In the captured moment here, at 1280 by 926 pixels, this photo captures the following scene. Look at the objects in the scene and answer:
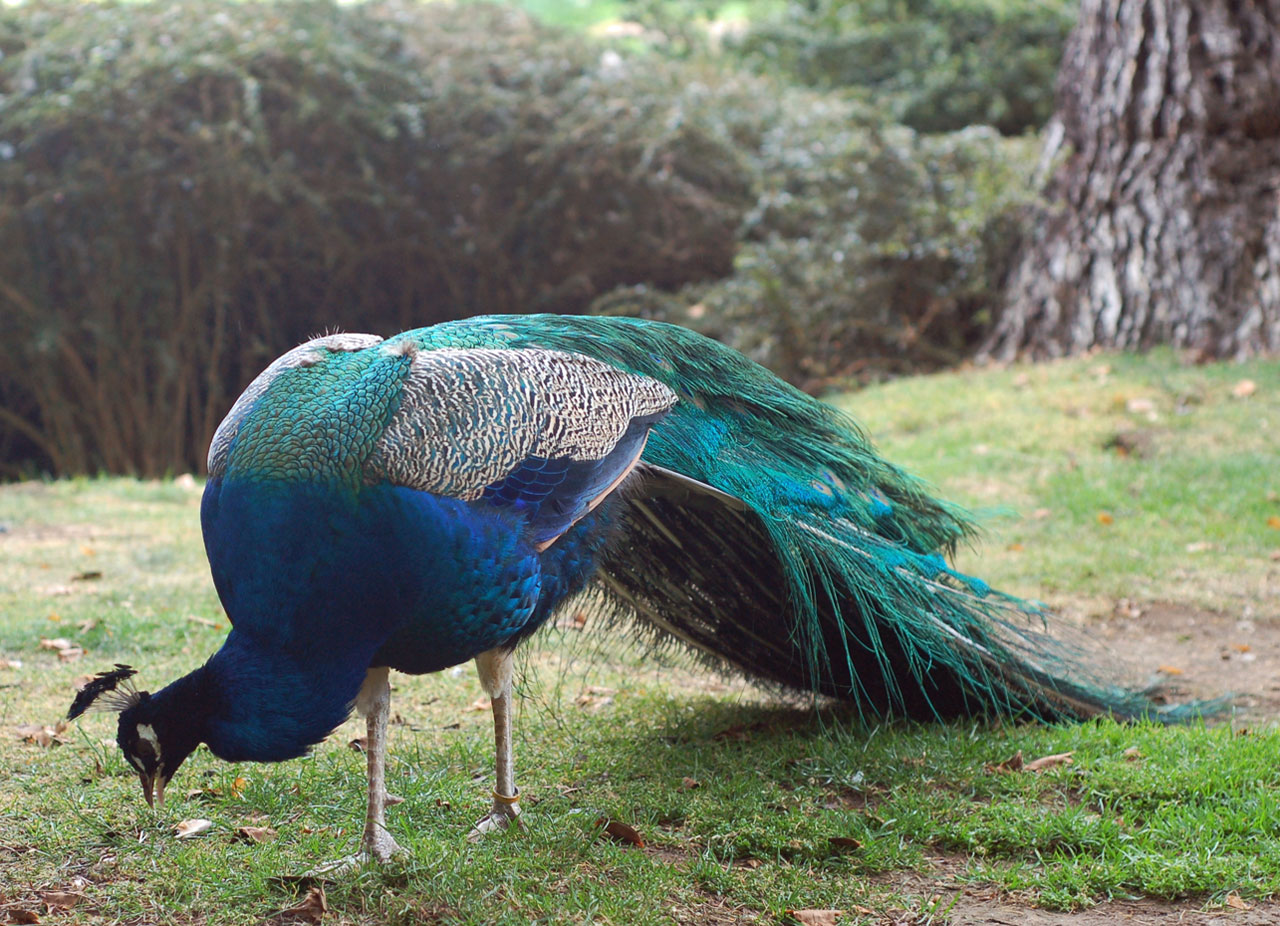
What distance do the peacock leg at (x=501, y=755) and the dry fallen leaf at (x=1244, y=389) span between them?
559cm

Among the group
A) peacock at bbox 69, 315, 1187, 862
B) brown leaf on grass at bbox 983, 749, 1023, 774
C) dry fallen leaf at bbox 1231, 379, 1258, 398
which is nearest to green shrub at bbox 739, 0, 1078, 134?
dry fallen leaf at bbox 1231, 379, 1258, 398

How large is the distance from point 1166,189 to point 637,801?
6372 mm

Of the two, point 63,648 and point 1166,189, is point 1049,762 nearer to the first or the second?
point 63,648

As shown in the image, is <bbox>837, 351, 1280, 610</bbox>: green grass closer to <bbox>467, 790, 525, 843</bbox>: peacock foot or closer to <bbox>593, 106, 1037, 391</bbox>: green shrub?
<bbox>593, 106, 1037, 391</bbox>: green shrub

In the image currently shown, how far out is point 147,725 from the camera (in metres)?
2.63

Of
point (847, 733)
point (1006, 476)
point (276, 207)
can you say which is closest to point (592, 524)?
point (847, 733)

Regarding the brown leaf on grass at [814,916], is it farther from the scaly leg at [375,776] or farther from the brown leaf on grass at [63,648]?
the brown leaf on grass at [63,648]

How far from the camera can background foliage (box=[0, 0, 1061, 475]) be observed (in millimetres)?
8344

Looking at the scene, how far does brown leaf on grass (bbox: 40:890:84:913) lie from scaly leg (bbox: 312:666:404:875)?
53 centimetres

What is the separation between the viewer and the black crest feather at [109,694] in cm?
259

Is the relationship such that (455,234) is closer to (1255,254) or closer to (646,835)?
(1255,254)

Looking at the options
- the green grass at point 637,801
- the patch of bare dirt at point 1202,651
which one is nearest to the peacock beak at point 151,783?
the green grass at point 637,801

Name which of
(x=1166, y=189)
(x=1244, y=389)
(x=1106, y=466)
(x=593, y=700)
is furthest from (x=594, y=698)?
(x=1166, y=189)

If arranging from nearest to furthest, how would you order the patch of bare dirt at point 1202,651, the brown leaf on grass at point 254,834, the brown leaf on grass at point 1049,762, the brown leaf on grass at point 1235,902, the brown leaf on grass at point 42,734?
the brown leaf on grass at point 1235,902, the brown leaf on grass at point 254,834, the brown leaf on grass at point 1049,762, the brown leaf on grass at point 42,734, the patch of bare dirt at point 1202,651
